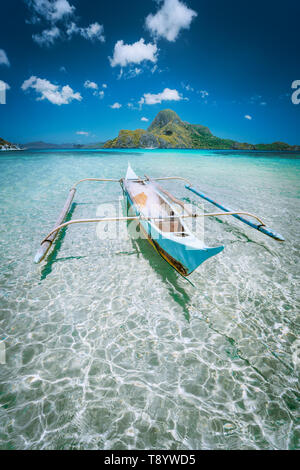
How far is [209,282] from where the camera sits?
14.8 feet

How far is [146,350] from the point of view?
9.93 feet

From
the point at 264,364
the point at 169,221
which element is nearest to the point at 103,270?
the point at 169,221

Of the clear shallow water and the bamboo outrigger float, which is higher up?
the bamboo outrigger float

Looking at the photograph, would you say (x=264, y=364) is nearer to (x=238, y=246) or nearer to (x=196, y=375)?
(x=196, y=375)

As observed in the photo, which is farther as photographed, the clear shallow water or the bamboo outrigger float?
the bamboo outrigger float

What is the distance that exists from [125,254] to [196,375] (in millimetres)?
3601

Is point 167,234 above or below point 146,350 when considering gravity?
above

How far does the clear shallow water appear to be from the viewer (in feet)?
7.18

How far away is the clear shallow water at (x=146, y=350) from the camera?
2.19 meters

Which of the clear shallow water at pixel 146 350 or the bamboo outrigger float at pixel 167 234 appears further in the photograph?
the bamboo outrigger float at pixel 167 234

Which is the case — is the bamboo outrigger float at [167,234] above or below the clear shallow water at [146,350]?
above

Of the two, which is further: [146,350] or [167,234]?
[167,234]
